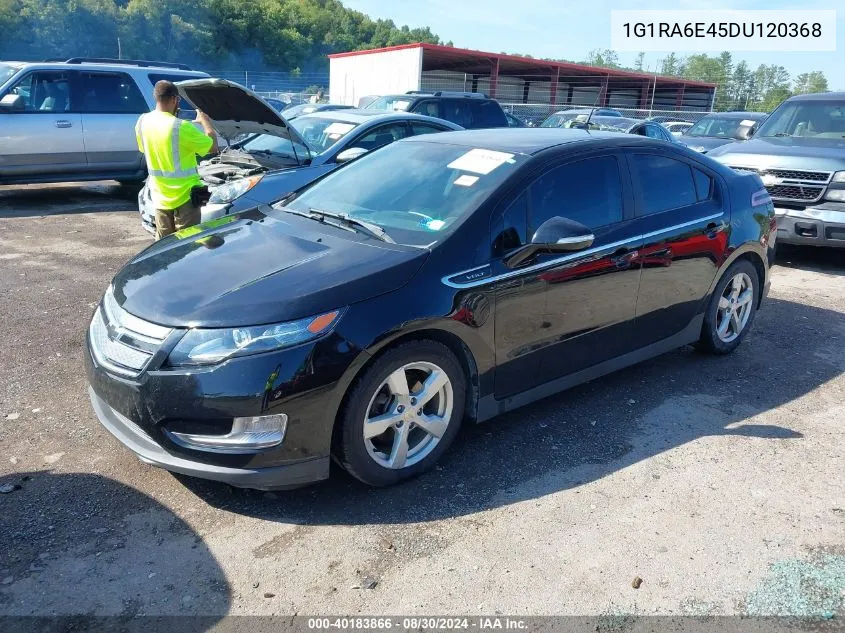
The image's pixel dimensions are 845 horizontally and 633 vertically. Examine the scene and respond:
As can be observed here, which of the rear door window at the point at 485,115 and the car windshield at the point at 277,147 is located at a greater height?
the rear door window at the point at 485,115

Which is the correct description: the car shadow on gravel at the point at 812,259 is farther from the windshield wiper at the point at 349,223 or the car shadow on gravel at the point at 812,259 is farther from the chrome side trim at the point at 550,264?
the windshield wiper at the point at 349,223

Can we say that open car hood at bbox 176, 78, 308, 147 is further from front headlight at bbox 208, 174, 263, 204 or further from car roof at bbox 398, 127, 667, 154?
car roof at bbox 398, 127, 667, 154

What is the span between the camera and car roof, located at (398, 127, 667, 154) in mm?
4078

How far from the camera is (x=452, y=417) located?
11.6 ft

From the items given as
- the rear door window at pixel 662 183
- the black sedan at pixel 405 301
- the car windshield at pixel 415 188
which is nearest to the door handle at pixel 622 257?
the black sedan at pixel 405 301

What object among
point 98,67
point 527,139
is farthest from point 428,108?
point 527,139

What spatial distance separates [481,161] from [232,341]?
5.99 feet

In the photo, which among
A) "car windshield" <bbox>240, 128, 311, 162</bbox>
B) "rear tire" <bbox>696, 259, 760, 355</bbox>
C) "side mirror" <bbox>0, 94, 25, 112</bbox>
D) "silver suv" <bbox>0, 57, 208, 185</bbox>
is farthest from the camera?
"silver suv" <bbox>0, 57, 208, 185</bbox>

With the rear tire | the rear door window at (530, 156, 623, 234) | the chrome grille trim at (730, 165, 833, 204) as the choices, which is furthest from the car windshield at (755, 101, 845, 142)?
the rear door window at (530, 156, 623, 234)

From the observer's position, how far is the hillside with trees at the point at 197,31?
5984 centimetres

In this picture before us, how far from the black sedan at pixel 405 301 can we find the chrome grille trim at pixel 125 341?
0.01 metres

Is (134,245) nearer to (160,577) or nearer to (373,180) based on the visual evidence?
(373,180)

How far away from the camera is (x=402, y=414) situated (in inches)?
130

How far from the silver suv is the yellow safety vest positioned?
5047 millimetres
